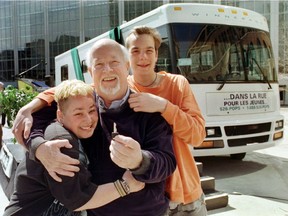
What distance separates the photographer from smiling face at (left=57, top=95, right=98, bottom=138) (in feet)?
5.29

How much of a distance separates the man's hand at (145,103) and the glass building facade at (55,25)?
3581 cm

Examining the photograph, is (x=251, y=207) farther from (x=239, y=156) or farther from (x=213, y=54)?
(x=239, y=156)

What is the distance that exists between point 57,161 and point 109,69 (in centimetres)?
47

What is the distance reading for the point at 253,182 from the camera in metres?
6.00

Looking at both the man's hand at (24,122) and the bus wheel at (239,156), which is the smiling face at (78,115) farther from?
the bus wheel at (239,156)

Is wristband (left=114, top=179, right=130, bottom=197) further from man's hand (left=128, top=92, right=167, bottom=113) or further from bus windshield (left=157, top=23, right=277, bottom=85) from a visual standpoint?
bus windshield (left=157, top=23, right=277, bottom=85)

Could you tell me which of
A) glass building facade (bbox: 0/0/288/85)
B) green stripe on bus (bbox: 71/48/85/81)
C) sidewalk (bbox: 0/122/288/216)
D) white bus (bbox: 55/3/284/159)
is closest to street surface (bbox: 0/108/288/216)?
sidewalk (bbox: 0/122/288/216)

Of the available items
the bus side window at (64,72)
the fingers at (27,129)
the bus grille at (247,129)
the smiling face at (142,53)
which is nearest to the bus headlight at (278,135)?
the bus grille at (247,129)

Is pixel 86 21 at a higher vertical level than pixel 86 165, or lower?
higher

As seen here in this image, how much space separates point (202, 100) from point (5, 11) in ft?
166

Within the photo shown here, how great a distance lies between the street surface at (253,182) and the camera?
462cm

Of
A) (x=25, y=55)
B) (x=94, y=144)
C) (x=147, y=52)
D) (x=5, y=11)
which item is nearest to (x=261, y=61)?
(x=147, y=52)

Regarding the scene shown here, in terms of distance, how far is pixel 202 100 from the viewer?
5992mm

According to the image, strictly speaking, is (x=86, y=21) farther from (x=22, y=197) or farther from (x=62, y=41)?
(x=22, y=197)
